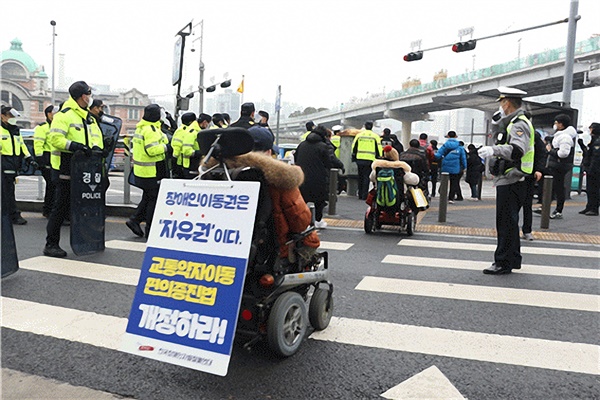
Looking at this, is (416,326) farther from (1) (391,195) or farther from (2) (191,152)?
(2) (191,152)

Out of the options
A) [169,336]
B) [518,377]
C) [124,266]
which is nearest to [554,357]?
[518,377]

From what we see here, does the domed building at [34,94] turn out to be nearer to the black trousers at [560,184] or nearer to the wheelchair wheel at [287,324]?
the black trousers at [560,184]

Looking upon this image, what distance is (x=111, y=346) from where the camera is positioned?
3.58 m

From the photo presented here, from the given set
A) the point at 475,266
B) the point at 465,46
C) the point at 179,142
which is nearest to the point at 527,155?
the point at 475,266

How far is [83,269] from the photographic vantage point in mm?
5734

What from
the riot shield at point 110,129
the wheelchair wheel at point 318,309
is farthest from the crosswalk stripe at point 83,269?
the wheelchair wheel at point 318,309

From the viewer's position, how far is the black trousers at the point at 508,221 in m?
5.70

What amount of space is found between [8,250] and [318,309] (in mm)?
3233

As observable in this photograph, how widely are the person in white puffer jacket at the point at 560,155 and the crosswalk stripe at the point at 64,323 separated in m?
9.40

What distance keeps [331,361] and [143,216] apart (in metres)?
5.52

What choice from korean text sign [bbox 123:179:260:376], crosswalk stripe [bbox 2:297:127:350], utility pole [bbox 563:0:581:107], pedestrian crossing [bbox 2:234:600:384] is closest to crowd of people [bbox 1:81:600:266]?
korean text sign [bbox 123:179:260:376]

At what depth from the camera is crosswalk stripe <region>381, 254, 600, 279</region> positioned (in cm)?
595

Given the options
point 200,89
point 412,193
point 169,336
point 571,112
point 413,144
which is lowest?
point 169,336

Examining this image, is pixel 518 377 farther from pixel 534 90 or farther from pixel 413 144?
pixel 534 90
